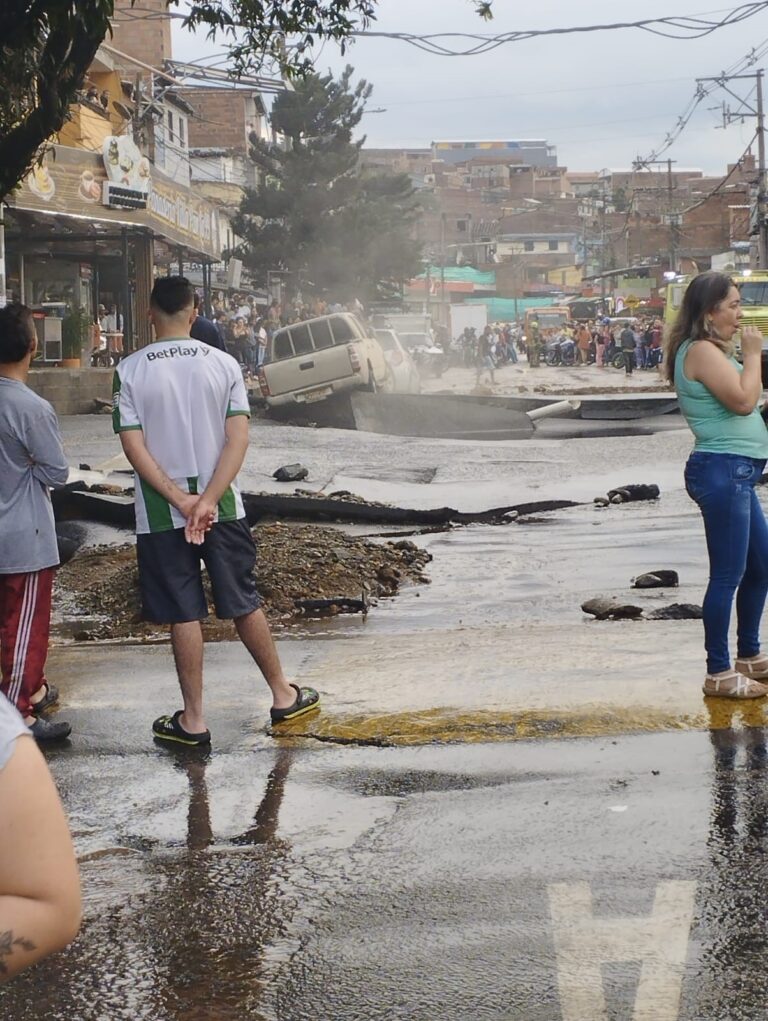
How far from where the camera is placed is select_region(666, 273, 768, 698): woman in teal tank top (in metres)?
5.69

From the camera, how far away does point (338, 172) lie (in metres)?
63.2

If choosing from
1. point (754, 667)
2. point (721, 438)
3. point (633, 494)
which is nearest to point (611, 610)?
point (754, 667)

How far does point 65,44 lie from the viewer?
9398 mm

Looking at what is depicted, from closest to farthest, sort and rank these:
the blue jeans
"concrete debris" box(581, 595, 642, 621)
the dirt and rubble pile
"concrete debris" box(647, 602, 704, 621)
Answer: the blue jeans → "concrete debris" box(647, 602, 704, 621) → "concrete debris" box(581, 595, 642, 621) → the dirt and rubble pile

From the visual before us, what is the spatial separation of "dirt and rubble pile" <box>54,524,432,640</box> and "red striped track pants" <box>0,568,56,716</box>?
91.0 inches

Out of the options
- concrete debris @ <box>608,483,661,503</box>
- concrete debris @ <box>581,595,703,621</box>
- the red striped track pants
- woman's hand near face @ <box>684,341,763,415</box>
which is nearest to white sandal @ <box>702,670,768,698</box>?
woman's hand near face @ <box>684,341,763,415</box>

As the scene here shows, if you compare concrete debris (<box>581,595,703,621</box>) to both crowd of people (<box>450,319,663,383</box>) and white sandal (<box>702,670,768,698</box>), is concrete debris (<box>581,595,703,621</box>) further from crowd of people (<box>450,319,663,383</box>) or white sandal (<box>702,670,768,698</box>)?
crowd of people (<box>450,319,663,383</box>)

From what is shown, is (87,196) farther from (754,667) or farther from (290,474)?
(754,667)

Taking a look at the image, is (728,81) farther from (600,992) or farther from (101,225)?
(600,992)

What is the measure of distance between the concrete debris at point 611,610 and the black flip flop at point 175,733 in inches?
130

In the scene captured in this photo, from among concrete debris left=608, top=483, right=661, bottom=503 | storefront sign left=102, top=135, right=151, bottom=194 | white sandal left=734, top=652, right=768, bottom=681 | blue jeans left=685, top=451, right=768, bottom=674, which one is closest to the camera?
blue jeans left=685, top=451, right=768, bottom=674

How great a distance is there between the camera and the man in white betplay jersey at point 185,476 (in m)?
5.51

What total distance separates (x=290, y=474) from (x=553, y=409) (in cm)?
1240

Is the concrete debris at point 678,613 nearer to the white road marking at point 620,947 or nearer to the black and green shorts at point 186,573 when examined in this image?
the black and green shorts at point 186,573
